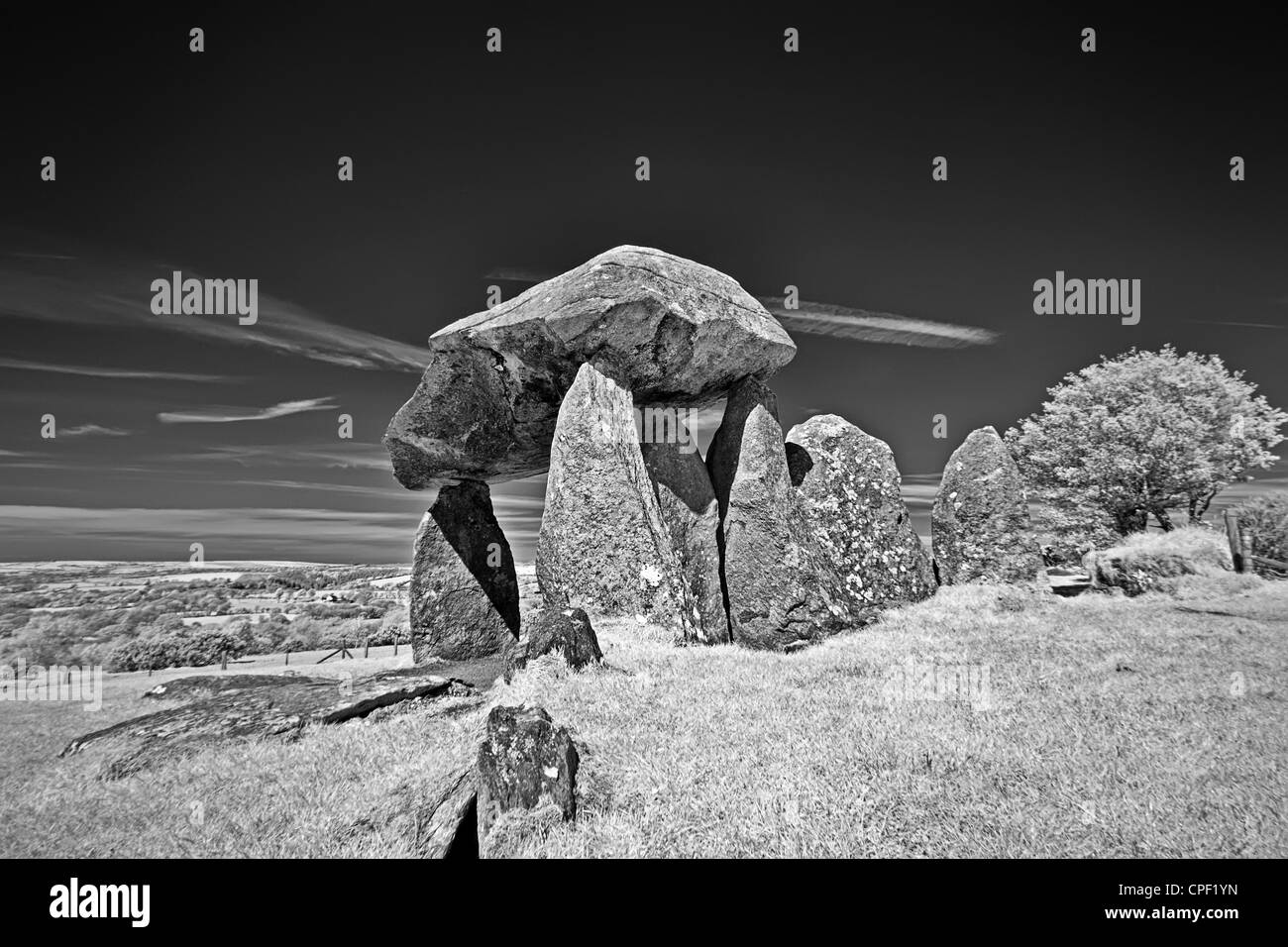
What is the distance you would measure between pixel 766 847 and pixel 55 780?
746 cm

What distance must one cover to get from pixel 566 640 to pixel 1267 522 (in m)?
21.6

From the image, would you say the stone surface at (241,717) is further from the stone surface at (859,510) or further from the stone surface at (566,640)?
the stone surface at (859,510)

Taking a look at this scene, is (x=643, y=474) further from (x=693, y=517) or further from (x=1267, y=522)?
(x=1267, y=522)

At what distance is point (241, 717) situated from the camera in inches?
316

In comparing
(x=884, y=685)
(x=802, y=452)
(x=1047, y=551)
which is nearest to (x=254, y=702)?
(x=884, y=685)

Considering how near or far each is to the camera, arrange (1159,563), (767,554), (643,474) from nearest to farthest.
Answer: (643,474)
(767,554)
(1159,563)

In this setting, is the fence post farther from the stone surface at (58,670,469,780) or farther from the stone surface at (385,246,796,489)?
the stone surface at (58,670,469,780)

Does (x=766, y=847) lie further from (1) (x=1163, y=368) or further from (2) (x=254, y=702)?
(1) (x=1163, y=368)

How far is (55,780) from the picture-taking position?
21.4 ft

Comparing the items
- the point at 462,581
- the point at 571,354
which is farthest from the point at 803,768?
the point at 462,581

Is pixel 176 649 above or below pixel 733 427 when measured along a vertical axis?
below

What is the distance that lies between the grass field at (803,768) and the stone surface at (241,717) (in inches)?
12.7

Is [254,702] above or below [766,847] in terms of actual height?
below

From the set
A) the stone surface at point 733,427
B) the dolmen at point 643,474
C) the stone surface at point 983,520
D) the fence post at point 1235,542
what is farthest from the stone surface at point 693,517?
the fence post at point 1235,542
